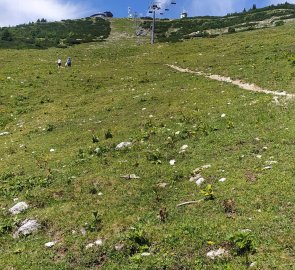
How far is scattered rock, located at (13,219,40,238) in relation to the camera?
1634 centimetres

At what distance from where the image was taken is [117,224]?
51.0 feet

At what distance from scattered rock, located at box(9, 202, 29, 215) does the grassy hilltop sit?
0.84 ft

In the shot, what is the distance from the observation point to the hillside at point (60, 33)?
8807 centimetres

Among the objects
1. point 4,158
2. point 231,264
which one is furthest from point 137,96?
point 231,264

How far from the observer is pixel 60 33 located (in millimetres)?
119688

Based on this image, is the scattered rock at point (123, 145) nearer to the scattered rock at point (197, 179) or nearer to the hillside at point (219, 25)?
the scattered rock at point (197, 179)

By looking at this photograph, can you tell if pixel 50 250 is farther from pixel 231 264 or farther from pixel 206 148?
pixel 206 148

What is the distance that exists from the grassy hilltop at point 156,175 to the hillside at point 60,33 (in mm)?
Result: 51165

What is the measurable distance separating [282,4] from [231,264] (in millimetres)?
130420

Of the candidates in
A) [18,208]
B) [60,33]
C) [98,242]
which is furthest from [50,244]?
[60,33]

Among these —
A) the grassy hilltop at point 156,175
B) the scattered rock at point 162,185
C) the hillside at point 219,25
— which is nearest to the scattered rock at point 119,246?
the grassy hilltop at point 156,175

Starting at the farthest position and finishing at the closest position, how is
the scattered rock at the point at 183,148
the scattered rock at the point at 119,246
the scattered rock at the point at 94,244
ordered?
1. the scattered rock at the point at 183,148
2. the scattered rock at the point at 94,244
3. the scattered rock at the point at 119,246

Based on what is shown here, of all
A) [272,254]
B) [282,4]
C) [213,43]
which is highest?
[282,4]

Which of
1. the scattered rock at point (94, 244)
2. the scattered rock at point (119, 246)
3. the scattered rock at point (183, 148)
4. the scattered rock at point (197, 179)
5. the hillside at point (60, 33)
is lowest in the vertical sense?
the scattered rock at point (94, 244)
